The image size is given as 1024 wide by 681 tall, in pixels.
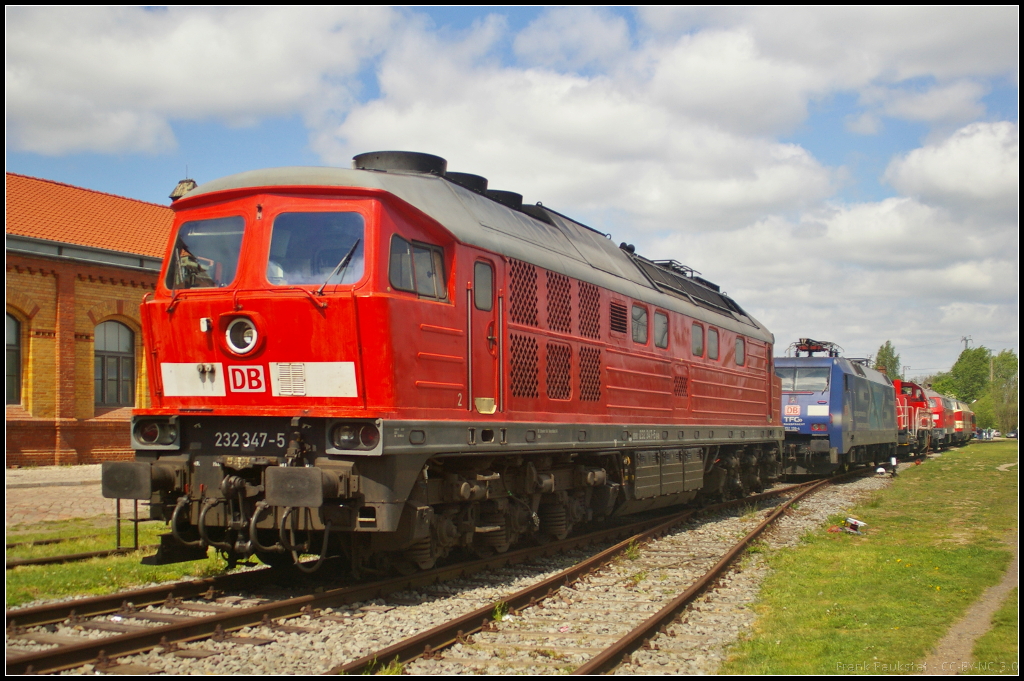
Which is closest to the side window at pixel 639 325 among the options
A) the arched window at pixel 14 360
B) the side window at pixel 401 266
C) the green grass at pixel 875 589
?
the green grass at pixel 875 589

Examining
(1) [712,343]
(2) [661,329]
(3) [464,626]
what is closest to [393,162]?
(3) [464,626]

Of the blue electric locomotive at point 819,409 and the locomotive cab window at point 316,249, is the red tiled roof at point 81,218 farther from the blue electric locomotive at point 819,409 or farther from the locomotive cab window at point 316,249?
the locomotive cab window at point 316,249

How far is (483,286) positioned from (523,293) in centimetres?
76

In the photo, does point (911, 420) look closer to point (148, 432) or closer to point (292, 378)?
point (292, 378)

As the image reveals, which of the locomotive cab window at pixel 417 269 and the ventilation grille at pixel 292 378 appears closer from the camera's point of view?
the ventilation grille at pixel 292 378

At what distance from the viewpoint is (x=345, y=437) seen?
7.18 m

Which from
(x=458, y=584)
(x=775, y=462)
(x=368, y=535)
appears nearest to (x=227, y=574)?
(x=368, y=535)

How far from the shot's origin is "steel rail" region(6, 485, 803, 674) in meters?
5.64

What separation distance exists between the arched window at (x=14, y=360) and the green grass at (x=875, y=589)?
21064mm

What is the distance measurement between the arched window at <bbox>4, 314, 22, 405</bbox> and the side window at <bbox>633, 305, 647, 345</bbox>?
751 inches

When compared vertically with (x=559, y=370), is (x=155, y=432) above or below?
below

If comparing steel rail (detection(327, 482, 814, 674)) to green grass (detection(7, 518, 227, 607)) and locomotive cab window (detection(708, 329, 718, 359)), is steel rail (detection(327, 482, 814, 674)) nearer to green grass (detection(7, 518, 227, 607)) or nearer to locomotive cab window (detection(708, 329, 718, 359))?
green grass (detection(7, 518, 227, 607))

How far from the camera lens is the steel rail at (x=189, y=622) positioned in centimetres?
564

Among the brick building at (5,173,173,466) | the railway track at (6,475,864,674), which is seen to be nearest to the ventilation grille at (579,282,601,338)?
the railway track at (6,475,864,674)
